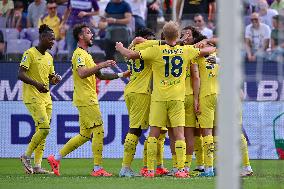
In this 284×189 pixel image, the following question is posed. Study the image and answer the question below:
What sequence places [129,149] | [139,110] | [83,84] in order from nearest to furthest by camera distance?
[129,149] → [139,110] → [83,84]

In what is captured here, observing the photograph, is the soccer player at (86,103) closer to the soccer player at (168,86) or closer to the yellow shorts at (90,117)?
the yellow shorts at (90,117)

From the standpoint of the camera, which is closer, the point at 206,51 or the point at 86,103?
the point at 206,51

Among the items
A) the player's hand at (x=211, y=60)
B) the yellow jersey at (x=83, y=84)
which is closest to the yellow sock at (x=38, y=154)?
the yellow jersey at (x=83, y=84)

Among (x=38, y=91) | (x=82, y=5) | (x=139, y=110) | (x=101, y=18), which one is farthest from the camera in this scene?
(x=82, y=5)

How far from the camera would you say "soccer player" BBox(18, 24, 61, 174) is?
643 inches

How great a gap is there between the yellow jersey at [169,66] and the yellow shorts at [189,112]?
87cm

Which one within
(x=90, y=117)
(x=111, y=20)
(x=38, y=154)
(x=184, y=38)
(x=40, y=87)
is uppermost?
(x=111, y=20)

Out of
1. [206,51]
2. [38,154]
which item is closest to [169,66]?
[206,51]

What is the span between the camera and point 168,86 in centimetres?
1472

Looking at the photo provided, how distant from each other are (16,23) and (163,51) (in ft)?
28.9

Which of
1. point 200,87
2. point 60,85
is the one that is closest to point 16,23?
point 60,85

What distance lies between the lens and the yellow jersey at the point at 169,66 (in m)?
14.6

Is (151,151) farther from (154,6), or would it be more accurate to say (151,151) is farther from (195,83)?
(154,6)

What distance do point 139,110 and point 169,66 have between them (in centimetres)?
109
